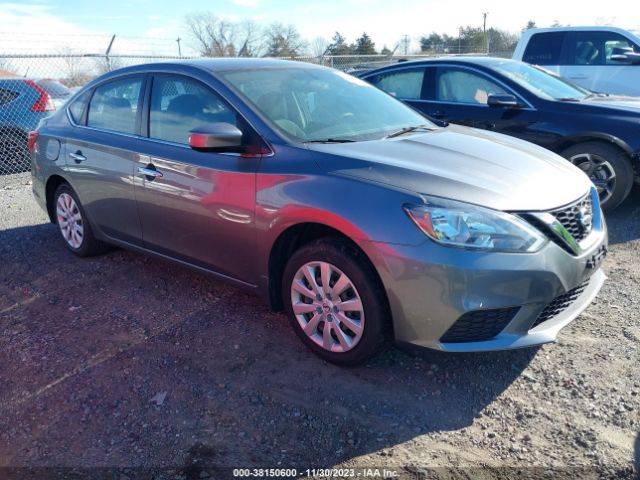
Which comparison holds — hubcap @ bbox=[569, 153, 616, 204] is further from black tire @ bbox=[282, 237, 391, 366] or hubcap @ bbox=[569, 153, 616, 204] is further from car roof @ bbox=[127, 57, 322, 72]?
black tire @ bbox=[282, 237, 391, 366]

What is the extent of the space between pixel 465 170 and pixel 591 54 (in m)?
7.28

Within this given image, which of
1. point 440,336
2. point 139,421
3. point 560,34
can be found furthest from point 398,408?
point 560,34

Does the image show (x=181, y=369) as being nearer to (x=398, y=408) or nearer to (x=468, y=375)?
(x=398, y=408)

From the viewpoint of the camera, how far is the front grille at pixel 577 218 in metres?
2.83

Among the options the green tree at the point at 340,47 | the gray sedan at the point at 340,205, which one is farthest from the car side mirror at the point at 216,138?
the green tree at the point at 340,47

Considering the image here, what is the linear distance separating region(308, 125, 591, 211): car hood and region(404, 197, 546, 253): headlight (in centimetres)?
7

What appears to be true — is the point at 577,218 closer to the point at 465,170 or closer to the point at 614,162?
the point at 465,170

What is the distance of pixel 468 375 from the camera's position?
3.01 metres

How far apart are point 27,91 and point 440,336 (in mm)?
8978

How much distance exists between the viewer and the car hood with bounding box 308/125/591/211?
2.75 m

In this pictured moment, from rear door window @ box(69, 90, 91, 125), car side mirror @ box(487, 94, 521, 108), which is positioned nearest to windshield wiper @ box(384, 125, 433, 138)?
car side mirror @ box(487, 94, 521, 108)

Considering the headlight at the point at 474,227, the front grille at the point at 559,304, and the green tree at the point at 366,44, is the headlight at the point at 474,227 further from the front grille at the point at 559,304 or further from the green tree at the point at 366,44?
the green tree at the point at 366,44

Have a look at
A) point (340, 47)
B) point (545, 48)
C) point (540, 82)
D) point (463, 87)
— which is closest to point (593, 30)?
point (545, 48)

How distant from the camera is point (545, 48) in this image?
9.12m
